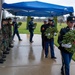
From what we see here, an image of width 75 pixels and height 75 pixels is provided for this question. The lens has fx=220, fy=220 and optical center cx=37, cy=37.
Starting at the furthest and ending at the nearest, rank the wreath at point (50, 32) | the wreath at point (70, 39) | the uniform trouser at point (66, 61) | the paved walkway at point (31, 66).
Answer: the wreath at point (50, 32) < the paved walkway at point (31, 66) < the uniform trouser at point (66, 61) < the wreath at point (70, 39)

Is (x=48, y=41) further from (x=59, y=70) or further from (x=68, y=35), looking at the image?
(x=68, y=35)

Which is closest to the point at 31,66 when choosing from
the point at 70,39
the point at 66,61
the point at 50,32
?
the point at 50,32

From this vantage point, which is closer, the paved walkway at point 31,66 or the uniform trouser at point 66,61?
the uniform trouser at point 66,61

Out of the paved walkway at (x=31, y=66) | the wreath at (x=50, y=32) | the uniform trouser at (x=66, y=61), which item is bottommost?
the paved walkway at (x=31, y=66)

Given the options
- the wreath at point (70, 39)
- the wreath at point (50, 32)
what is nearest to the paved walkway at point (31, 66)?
the wreath at point (50, 32)

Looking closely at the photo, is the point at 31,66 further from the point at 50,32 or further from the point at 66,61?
the point at 66,61

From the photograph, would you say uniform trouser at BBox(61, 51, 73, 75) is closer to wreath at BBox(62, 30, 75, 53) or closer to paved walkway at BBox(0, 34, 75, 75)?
wreath at BBox(62, 30, 75, 53)

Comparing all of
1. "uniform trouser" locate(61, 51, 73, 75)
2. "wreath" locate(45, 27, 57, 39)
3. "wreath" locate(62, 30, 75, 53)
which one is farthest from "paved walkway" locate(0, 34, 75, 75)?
"wreath" locate(62, 30, 75, 53)

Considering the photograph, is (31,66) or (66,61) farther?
(31,66)

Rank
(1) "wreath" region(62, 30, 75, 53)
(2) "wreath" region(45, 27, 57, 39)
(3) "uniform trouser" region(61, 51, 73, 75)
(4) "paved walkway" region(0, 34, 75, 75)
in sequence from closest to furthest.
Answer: (1) "wreath" region(62, 30, 75, 53) → (3) "uniform trouser" region(61, 51, 73, 75) → (4) "paved walkway" region(0, 34, 75, 75) → (2) "wreath" region(45, 27, 57, 39)

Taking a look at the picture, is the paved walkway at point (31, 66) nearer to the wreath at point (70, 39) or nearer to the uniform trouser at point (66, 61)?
the uniform trouser at point (66, 61)

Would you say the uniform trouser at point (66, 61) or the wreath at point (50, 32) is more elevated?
the wreath at point (50, 32)

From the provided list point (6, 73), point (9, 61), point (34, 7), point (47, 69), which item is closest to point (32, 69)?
point (47, 69)

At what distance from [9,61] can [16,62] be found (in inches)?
14.0
